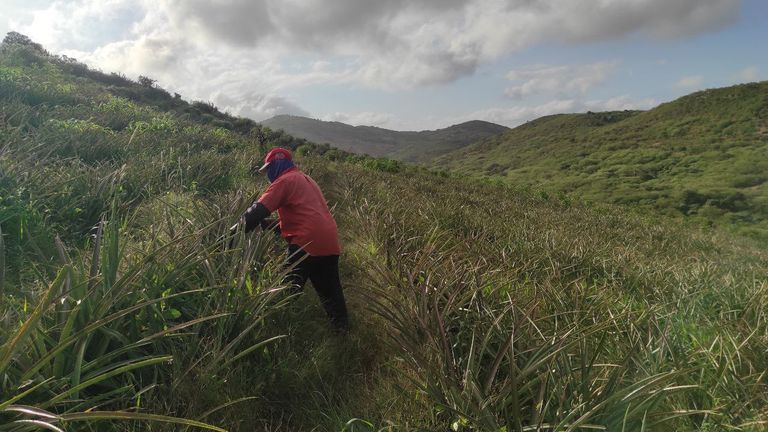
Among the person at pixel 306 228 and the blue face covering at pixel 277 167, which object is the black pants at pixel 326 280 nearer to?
the person at pixel 306 228

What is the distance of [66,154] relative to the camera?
22.1 ft

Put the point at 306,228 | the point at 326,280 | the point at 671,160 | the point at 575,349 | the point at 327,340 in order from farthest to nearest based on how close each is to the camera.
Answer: the point at 671,160, the point at 326,280, the point at 306,228, the point at 327,340, the point at 575,349

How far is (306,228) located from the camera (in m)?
3.78

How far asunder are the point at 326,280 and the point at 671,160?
231ft

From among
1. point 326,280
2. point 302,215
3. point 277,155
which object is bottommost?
point 326,280

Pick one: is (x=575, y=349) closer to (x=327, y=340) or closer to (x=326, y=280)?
(x=327, y=340)

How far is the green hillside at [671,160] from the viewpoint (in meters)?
41.8

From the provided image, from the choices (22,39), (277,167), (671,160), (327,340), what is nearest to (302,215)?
(277,167)

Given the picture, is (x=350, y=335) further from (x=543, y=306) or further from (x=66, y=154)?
(x=66, y=154)

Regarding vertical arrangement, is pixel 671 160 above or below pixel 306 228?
below

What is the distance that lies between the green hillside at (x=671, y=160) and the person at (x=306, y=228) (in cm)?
3438

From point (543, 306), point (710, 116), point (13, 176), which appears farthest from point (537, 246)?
point (710, 116)

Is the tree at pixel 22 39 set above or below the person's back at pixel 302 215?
above

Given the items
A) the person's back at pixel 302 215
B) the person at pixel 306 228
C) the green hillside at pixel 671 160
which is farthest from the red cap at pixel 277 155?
the green hillside at pixel 671 160
